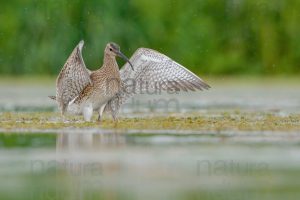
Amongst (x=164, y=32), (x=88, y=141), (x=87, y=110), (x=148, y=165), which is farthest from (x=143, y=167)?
(x=164, y=32)

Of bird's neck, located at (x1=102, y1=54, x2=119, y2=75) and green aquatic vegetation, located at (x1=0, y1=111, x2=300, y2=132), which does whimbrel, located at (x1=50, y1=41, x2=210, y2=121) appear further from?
green aquatic vegetation, located at (x1=0, y1=111, x2=300, y2=132)

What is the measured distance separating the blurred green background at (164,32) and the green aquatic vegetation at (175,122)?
358 inches

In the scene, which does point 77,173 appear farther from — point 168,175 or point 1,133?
point 1,133

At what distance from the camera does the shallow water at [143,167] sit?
25.8 ft

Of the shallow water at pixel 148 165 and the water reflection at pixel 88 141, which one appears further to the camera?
the water reflection at pixel 88 141

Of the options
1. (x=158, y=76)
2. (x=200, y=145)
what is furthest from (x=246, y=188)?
(x=158, y=76)

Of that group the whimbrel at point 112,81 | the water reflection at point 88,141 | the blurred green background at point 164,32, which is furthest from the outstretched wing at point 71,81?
the blurred green background at point 164,32

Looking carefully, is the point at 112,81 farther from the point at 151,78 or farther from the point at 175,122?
the point at 175,122

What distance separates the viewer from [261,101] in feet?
61.2

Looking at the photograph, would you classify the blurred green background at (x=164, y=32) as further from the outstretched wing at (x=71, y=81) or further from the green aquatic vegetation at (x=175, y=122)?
the outstretched wing at (x=71, y=81)

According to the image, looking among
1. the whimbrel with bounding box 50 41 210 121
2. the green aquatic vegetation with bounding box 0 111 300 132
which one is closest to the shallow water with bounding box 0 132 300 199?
the green aquatic vegetation with bounding box 0 111 300 132

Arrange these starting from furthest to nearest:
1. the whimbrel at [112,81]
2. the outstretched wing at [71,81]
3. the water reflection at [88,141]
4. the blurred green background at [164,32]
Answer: the blurred green background at [164,32] → the whimbrel at [112,81] → the outstretched wing at [71,81] → the water reflection at [88,141]

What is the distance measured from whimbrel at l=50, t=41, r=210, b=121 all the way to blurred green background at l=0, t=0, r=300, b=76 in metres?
9.54

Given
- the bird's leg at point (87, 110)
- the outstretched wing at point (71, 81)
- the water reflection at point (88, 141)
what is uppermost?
the outstretched wing at point (71, 81)
